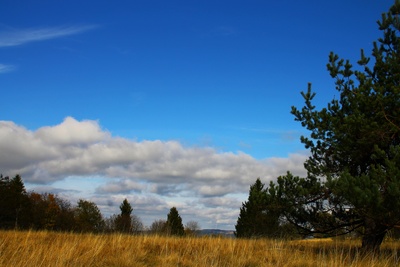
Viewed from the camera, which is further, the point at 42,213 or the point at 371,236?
the point at 42,213

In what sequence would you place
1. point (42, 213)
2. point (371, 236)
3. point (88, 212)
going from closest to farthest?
point (371, 236)
point (42, 213)
point (88, 212)

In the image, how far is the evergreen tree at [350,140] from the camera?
1088 cm

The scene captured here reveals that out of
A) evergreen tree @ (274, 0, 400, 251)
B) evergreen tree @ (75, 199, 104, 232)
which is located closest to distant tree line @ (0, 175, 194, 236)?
A: evergreen tree @ (75, 199, 104, 232)

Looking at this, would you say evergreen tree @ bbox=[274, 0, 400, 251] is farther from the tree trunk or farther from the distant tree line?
the distant tree line

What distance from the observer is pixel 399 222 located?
31.8 ft

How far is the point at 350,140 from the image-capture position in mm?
11148

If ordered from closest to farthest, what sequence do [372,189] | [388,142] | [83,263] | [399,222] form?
[83,263] < [372,189] < [399,222] < [388,142]

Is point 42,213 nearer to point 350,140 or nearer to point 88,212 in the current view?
point 88,212

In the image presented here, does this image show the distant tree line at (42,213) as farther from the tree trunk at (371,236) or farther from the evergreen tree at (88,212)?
the tree trunk at (371,236)

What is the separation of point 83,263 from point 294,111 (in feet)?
26.6

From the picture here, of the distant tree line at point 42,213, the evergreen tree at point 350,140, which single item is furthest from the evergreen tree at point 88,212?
the evergreen tree at point 350,140

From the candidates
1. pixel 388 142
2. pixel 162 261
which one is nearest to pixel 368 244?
pixel 388 142

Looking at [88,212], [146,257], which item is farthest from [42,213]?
[146,257]

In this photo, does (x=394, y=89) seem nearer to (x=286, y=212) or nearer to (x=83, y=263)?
(x=286, y=212)
